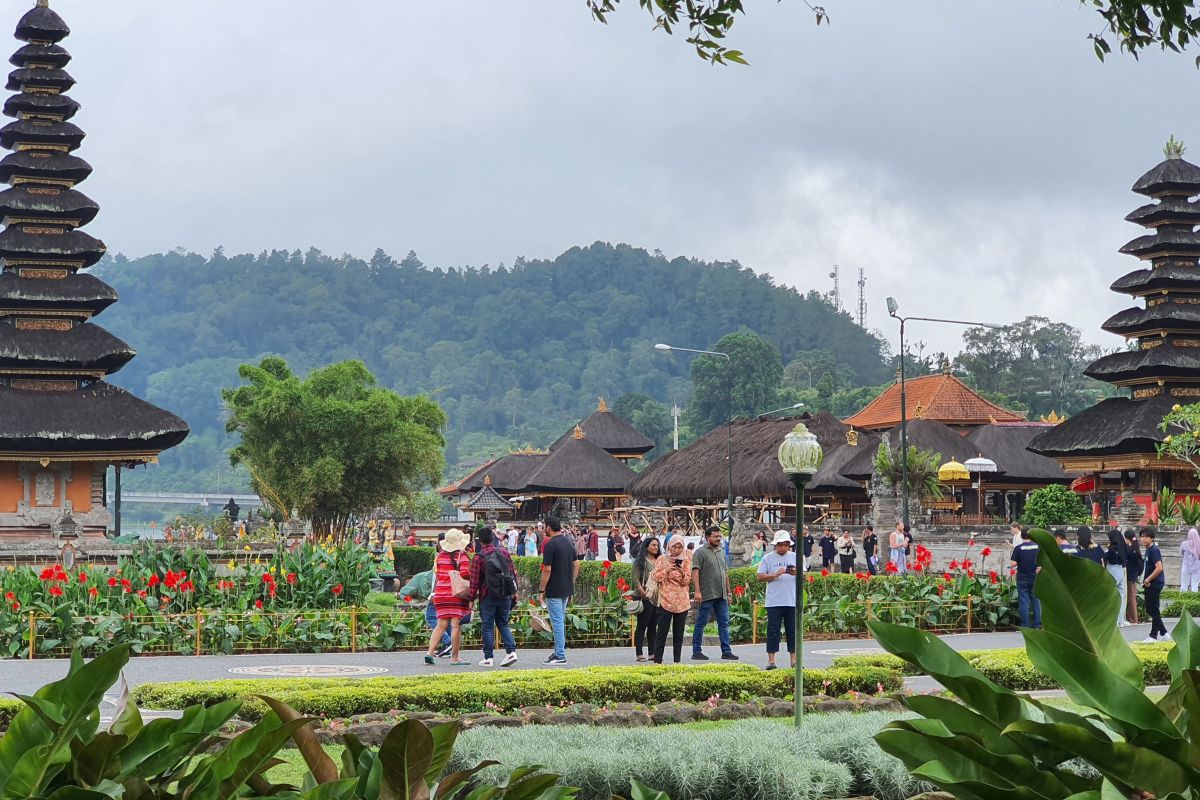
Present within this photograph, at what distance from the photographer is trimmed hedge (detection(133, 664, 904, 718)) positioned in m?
11.8

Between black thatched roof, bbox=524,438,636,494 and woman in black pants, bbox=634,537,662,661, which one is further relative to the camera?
black thatched roof, bbox=524,438,636,494

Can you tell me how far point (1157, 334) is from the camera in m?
44.3

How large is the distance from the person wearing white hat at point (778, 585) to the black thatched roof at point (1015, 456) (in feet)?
127

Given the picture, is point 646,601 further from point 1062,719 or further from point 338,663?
point 1062,719

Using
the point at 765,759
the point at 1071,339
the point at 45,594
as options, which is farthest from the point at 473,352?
the point at 765,759

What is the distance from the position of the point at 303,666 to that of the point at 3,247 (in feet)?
84.3

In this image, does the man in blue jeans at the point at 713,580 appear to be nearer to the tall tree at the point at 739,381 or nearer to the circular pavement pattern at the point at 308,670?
the circular pavement pattern at the point at 308,670

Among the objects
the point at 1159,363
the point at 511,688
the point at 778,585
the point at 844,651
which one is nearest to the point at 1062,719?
the point at 511,688

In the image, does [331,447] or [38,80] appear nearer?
[38,80]

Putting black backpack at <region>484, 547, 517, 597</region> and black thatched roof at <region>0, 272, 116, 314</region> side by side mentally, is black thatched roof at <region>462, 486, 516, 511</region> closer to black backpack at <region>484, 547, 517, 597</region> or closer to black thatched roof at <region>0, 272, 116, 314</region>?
black thatched roof at <region>0, 272, 116, 314</region>

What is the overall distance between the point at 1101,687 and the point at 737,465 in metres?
53.0

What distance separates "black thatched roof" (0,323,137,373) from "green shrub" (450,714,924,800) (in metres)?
31.6

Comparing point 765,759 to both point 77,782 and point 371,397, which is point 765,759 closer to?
point 77,782

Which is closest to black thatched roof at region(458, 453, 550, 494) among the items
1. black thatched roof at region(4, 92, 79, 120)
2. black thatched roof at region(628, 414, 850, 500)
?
black thatched roof at region(628, 414, 850, 500)
